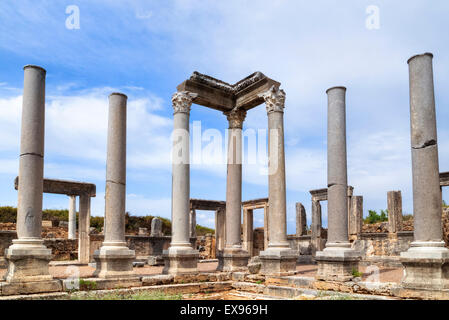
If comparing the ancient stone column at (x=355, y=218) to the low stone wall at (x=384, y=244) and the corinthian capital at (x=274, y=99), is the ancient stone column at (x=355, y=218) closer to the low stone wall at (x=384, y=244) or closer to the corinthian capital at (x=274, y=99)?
the low stone wall at (x=384, y=244)

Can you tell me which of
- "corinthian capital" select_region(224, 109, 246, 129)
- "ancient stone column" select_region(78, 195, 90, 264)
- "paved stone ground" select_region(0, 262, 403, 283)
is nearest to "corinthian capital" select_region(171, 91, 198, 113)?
"corinthian capital" select_region(224, 109, 246, 129)

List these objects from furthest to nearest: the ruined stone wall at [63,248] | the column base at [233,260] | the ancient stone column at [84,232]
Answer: the ruined stone wall at [63,248] → the ancient stone column at [84,232] → the column base at [233,260]

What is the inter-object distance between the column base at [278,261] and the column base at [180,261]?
2.05 m

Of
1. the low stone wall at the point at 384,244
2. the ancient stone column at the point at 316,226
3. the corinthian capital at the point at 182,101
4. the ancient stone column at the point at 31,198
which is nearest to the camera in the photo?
the ancient stone column at the point at 31,198

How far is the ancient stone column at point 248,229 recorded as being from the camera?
26578 mm

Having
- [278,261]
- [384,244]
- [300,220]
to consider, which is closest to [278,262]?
[278,261]

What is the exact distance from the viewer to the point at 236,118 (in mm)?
14539

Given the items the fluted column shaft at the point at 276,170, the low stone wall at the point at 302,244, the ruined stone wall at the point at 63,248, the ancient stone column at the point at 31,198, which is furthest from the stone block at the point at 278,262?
the ruined stone wall at the point at 63,248

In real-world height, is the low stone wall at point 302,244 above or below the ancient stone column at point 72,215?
below

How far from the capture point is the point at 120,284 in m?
10.5

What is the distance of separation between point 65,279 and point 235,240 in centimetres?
583

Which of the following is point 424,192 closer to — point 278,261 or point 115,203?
point 278,261
